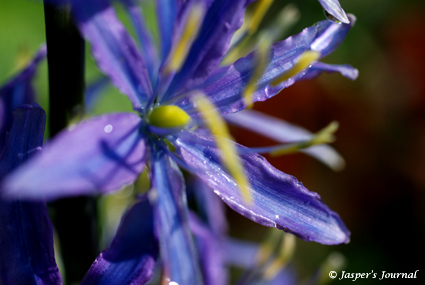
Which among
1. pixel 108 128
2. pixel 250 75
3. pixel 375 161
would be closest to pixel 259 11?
pixel 250 75

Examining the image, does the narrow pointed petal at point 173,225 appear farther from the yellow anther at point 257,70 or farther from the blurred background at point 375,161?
the blurred background at point 375,161

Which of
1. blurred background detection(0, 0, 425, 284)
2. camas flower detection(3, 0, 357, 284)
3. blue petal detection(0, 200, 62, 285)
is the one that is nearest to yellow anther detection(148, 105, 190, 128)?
camas flower detection(3, 0, 357, 284)

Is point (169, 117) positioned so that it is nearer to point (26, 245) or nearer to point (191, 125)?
point (191, 125)

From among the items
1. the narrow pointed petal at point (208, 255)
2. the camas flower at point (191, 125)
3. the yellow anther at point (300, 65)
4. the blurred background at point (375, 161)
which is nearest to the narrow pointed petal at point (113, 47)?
the camas flower at point (191, 125)

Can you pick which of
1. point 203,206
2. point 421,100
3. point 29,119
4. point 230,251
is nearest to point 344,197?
point 421,100

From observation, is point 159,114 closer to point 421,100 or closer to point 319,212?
point 319,212

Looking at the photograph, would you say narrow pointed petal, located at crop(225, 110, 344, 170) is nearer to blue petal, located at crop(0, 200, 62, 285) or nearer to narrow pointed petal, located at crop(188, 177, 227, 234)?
narrow pointed petal, located at crop(188, 177, 227, 234)

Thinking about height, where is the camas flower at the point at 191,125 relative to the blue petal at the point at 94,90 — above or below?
below
